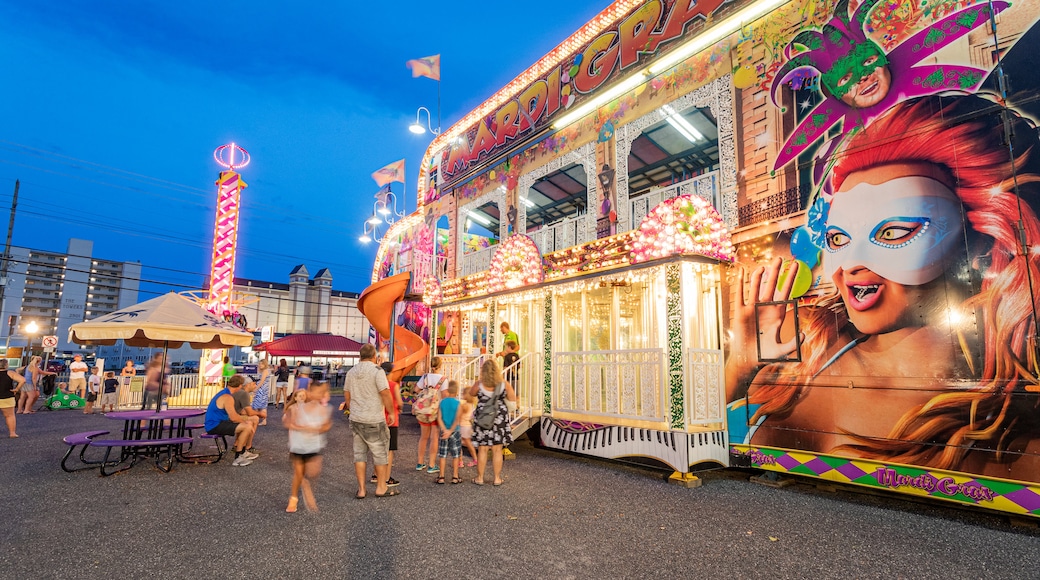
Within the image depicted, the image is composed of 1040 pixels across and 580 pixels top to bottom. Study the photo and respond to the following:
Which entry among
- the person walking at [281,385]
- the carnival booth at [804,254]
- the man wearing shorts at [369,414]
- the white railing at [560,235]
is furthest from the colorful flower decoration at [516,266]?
the person walking at [281,385]

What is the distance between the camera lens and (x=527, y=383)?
9469mm

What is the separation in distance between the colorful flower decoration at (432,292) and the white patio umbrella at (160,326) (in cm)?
518

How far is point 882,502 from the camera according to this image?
5.80 meters

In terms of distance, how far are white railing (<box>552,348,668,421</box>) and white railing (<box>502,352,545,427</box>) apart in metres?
0.46

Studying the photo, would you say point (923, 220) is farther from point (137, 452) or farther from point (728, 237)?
point (137, 452)

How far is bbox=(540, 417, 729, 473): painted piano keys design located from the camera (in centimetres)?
681

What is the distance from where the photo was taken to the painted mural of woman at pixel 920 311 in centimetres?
502

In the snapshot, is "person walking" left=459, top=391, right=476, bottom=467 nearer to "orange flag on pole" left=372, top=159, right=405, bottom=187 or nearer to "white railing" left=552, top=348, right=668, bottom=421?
"white railing" left=552, top=348, right=668, bottom=421

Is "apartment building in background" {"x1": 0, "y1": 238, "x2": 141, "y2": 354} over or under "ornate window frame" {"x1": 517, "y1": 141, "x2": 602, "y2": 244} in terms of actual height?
over

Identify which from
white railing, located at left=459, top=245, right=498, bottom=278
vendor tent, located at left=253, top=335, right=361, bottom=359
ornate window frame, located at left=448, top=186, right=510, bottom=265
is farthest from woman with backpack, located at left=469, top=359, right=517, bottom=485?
vendor tent, located at left=253, top=335, right=361, bottom=359

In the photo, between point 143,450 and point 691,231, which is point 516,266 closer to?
point 691,231

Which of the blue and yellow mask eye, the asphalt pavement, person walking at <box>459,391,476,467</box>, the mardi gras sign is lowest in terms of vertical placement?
the asphalt pavement

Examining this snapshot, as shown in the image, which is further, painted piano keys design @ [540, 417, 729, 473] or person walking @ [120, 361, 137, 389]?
person walking @ [120, 361, 137, 389]

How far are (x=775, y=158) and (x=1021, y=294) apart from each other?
318 centimetres
